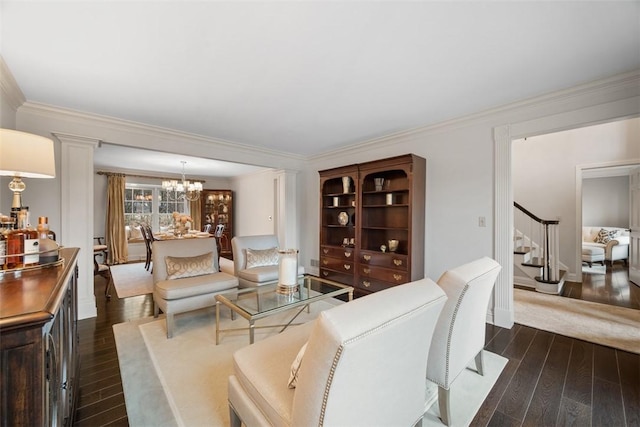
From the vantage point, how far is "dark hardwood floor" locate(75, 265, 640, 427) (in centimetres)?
165

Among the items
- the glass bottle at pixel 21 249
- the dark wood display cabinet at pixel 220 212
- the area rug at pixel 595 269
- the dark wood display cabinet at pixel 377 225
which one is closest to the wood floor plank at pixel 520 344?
the dark wood display cabinet at pixel 377 225

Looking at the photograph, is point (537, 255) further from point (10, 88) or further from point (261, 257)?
point (10, 88)

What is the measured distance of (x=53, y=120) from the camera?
3.01m

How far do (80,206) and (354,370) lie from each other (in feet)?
12.6

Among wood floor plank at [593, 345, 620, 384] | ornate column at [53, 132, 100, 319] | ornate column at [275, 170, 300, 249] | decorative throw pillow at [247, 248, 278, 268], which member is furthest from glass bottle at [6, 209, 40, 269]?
ornate column at [275, 170, 300, 249]

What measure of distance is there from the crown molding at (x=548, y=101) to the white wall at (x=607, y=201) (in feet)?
23.2

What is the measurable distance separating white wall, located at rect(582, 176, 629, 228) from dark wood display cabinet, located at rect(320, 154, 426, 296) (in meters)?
7.31

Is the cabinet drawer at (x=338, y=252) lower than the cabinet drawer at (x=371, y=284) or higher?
higher

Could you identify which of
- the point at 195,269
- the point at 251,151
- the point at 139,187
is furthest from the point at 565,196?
the point at 139,187

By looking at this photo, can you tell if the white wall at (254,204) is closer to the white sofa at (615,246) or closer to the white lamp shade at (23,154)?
the white lamp shade at (23,154)

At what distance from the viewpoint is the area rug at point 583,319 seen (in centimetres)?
261

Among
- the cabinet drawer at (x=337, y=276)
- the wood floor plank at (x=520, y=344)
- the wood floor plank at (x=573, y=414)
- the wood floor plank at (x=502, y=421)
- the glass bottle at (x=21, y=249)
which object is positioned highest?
the glass bottle at (x=21, y=249)

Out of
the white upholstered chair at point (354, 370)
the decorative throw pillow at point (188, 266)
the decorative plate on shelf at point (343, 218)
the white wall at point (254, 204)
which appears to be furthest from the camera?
the white wall at point (254, 204)

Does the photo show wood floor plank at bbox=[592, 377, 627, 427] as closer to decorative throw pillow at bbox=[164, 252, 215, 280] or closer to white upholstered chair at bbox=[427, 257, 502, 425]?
white upholstered chair at bbox=[427, 257, 502, 425]
